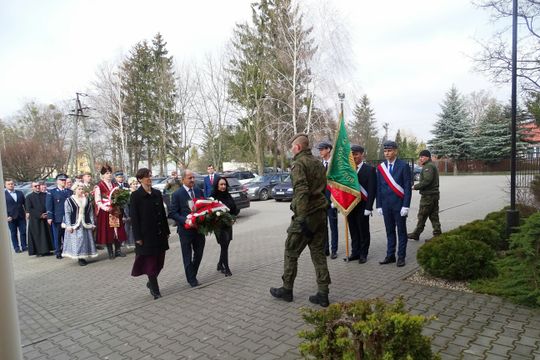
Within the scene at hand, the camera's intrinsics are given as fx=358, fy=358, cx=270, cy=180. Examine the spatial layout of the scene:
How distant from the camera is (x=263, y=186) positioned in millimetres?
22625

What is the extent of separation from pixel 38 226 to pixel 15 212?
1.70 metres

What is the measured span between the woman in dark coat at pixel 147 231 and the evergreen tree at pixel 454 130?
136 ft

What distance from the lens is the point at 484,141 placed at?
41.0 meters

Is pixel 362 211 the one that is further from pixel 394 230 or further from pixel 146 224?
pixel 146 224

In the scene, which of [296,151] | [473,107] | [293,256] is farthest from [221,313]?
[473,107]

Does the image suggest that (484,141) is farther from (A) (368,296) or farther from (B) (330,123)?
(A) (368,296)

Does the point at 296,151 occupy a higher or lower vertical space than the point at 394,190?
higher

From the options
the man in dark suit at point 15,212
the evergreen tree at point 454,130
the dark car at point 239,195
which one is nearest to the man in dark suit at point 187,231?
the man in dark suit at point 15,212

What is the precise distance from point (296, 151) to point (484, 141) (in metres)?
43.8

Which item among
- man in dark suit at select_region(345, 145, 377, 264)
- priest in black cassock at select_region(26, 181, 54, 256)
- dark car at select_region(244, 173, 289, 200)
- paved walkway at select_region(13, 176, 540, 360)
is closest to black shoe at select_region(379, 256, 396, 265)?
paved walkway at select_region(13, 176, 540, 360)

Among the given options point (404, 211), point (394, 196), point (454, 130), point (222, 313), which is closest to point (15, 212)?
point (222, 313)

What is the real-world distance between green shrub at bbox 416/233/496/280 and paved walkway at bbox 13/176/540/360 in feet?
1.24

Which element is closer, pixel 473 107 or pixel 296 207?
pixel 296 207

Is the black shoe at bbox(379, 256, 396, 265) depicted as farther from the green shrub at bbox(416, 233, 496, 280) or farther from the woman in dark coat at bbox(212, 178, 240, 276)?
the woman in dark coat at bbox(212, 178, 240, 276)
